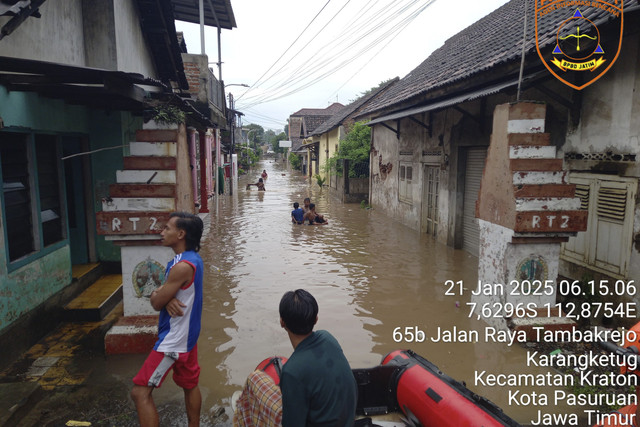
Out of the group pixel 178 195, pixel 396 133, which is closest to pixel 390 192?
pixel 396 133

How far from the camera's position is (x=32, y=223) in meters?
5.30

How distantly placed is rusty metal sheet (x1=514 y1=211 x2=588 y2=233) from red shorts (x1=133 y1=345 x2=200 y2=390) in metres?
3.93

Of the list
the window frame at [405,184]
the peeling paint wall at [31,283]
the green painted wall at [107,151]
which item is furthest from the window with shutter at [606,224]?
the peeling paint wall at [31,283]

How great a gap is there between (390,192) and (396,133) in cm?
229

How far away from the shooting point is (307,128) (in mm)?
42781

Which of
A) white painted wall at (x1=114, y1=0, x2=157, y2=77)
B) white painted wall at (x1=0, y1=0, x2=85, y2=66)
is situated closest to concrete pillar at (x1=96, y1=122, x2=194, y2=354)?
white painted wall at (x1=0, y1=0, x2=85, y2=66)

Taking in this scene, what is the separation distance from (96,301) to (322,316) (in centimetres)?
330

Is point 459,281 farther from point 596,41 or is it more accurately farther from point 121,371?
point 121,371

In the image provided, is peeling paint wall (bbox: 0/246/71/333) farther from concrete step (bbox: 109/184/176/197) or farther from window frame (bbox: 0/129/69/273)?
concrete step (bbox: 109/184/176/197)

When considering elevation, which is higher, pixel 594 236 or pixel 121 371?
pixel 594 236

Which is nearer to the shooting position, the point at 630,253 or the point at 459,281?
the point at 630,253

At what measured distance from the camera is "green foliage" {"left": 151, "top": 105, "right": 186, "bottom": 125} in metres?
4.96

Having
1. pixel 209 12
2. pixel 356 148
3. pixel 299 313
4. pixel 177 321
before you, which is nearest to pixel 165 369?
pixel 177 321

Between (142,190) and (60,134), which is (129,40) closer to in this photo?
(60,134)
